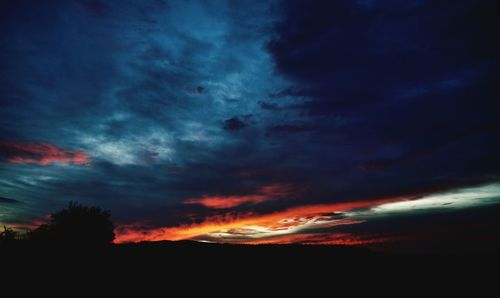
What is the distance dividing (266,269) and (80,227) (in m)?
30.0

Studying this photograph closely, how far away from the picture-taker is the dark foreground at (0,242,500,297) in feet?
48.0

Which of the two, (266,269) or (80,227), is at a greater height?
(80,227)

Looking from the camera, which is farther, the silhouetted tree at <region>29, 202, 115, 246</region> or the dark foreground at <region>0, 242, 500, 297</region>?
the silhouetted tree at <region>29, 202, 115, 246</region>

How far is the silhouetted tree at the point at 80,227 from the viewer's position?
119ft

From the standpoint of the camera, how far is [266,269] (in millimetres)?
17484

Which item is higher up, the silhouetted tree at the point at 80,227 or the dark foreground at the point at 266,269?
the silhouetted tree at the point at 80,227

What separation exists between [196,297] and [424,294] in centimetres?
970

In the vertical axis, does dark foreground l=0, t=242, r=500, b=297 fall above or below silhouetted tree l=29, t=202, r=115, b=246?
below

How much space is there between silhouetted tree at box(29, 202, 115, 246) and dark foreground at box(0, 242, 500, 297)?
59.0ft

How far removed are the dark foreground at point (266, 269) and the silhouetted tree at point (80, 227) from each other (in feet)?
59.0

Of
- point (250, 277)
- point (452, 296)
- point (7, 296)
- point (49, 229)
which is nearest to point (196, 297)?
point (250, 277)

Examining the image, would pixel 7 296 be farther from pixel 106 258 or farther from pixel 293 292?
Answer: pixel 293 292

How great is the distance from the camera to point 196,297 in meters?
13.9

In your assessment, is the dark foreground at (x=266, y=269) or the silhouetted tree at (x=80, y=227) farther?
the silhouetted tree at (x=80, y=227)
